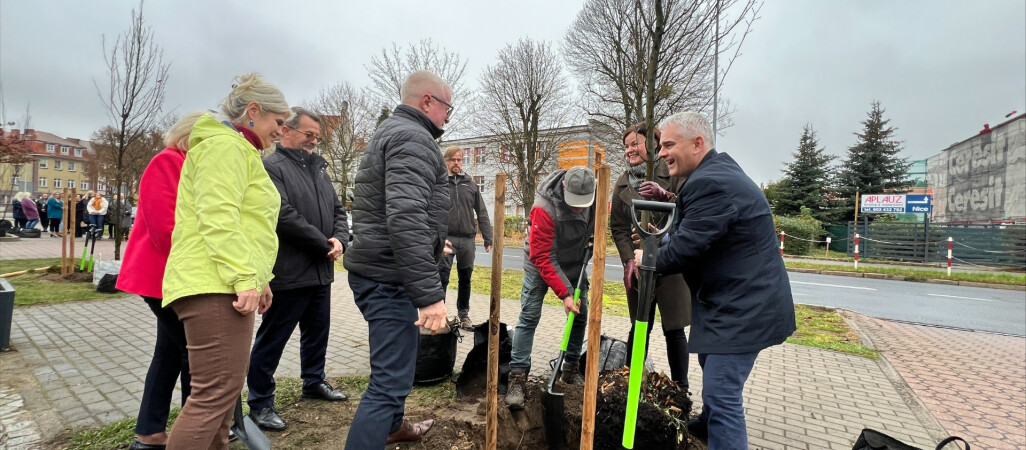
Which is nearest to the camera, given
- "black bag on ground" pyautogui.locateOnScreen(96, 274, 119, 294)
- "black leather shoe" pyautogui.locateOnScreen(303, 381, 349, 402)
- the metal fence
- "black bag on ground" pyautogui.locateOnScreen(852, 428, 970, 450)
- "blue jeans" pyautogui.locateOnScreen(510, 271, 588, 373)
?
"black bag on ground" pyautogui.locateOnScreen(852, 428, 970, 450)

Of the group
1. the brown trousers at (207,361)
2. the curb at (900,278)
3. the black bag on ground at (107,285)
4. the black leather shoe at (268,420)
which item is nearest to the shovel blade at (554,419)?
the black leather shoe at (268,420)

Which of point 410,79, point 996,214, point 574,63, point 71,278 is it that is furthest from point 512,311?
point 996,214

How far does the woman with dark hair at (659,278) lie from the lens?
3230mm

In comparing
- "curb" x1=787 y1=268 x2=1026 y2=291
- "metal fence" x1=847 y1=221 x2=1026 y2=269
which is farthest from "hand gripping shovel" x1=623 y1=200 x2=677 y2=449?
"metal fence" x1=847 y1=221 x2=1026 y2=269

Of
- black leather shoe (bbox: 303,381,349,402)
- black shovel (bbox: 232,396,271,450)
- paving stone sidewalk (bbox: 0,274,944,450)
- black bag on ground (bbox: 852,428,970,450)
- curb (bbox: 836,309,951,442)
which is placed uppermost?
black bag on ground (bbox: 852,428,970,450)

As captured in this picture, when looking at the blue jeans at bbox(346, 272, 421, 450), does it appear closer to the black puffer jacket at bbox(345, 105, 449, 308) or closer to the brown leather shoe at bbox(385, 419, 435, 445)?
the black puffer jacket at bbox(345, 105, 449, 308)

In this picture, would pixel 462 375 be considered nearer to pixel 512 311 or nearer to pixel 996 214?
pixel 512 311

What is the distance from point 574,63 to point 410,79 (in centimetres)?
1541

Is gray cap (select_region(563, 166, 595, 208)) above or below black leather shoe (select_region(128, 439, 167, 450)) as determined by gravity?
above

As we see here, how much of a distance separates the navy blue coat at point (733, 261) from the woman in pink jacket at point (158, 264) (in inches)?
94.3

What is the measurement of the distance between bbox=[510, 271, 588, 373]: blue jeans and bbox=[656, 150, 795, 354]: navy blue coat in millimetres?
1357

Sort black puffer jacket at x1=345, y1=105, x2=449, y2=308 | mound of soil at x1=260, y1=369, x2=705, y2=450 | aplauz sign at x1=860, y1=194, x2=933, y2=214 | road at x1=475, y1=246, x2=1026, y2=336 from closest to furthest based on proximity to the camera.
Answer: black puffer jacket at x1=345, y1=105, x2=449, y2=308 < mound of soil at x1=260, y1=369, x2=705, y2=450 < road at x1=475, y1=246, x2=1026, y2=336 < aplauz sign at x1=860, y1=194, x2=933, y2=214

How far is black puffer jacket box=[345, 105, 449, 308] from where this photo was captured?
2008mm

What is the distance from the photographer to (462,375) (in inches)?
136
